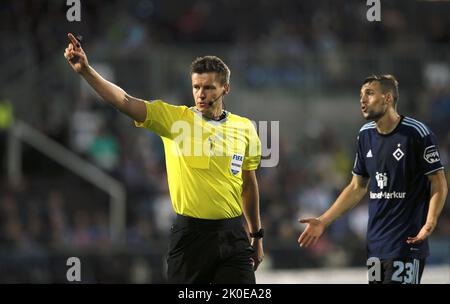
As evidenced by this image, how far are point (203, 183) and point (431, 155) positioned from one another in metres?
1.95

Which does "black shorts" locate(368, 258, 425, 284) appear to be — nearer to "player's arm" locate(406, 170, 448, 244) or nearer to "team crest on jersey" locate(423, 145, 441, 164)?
"player's arm" locate(406, 170, 448, 244)

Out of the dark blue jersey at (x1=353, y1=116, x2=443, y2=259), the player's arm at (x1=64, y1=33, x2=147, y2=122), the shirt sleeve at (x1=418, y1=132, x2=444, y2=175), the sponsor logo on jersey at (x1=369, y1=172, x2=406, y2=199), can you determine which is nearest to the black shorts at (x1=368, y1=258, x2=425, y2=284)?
the dark blue jersey at (x1=353, y1=116, x2=443, y2=259)

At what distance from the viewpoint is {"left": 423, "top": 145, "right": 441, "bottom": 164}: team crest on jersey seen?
7664mm

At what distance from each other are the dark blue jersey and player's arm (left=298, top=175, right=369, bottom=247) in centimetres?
25

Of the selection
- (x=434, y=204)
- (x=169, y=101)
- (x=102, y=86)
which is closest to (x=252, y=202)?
(x=434, y=204)

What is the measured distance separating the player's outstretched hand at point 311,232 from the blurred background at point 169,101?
4836 millimetres

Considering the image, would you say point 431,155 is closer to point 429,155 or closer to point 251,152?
point 429,155

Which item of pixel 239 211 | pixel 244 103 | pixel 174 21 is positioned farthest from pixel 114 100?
pixel 174 21

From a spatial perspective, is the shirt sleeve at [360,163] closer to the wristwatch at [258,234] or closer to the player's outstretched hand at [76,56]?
the wristwatch at [258,234]

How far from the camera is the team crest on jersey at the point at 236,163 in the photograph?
23.9 ft

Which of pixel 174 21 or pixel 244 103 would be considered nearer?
pixel 244 103
